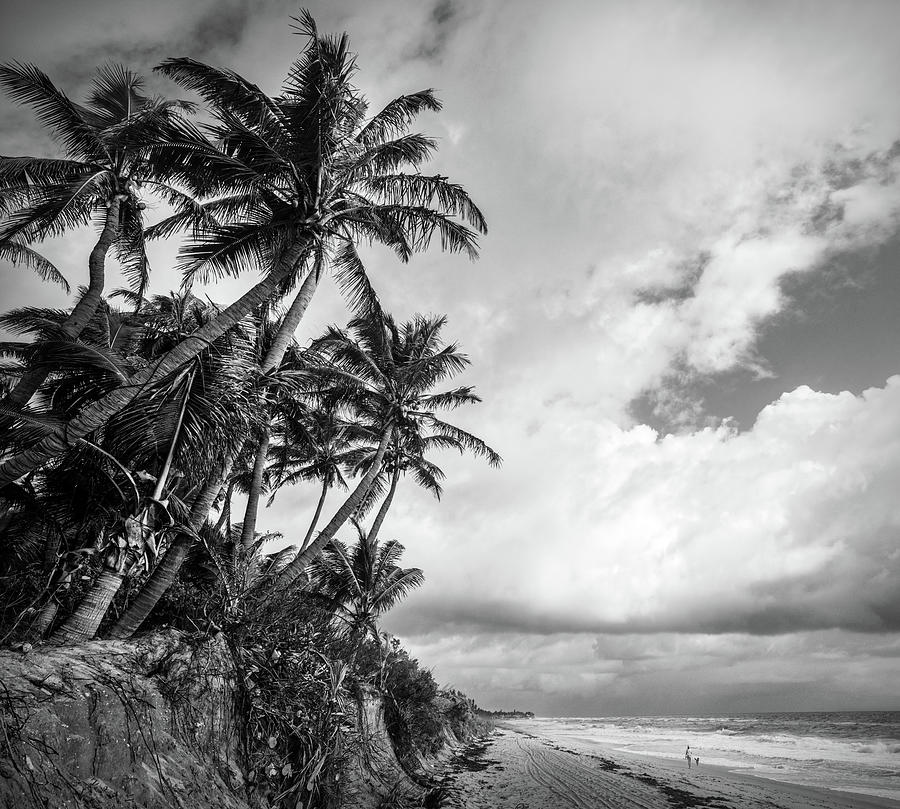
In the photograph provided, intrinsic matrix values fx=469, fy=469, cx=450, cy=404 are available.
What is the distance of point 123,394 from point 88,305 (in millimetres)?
5272

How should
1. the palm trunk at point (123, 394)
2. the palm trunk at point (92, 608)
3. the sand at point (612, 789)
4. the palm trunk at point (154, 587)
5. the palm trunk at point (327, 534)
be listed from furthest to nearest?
1. the palm trunk at point (327, 534)
2. the sand at point (612, 789)
3. the palm trunk at point (154, 587)
4. the palm trunk at point (123, 394)
5. the palm trunk at point (92, 608)

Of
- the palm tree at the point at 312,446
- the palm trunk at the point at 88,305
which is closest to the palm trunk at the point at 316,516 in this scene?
the palm tree at the point at 312,446

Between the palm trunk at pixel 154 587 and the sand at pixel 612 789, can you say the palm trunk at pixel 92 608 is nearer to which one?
the palm trunk at pixel 154 587

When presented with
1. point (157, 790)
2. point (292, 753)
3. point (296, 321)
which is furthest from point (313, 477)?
point (157, 790)

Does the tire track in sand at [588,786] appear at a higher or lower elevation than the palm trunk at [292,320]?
lower

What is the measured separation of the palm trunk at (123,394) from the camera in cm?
569

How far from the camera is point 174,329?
32.1ft

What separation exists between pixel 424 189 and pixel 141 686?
30.2 ft

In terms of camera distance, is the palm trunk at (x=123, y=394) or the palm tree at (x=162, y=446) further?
the palm trunk at (x=123, y=394)

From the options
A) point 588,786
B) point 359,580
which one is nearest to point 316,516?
point 359,580

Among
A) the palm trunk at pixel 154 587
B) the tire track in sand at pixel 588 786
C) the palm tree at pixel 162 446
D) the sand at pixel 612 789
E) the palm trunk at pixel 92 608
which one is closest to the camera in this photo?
the palm tree at pixel 162 446

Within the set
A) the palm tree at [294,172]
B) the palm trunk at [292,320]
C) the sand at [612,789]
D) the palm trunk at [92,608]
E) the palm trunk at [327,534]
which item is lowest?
the sand at [612,789]

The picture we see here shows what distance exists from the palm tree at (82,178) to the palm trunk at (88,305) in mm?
17

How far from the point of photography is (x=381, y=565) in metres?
22.2
